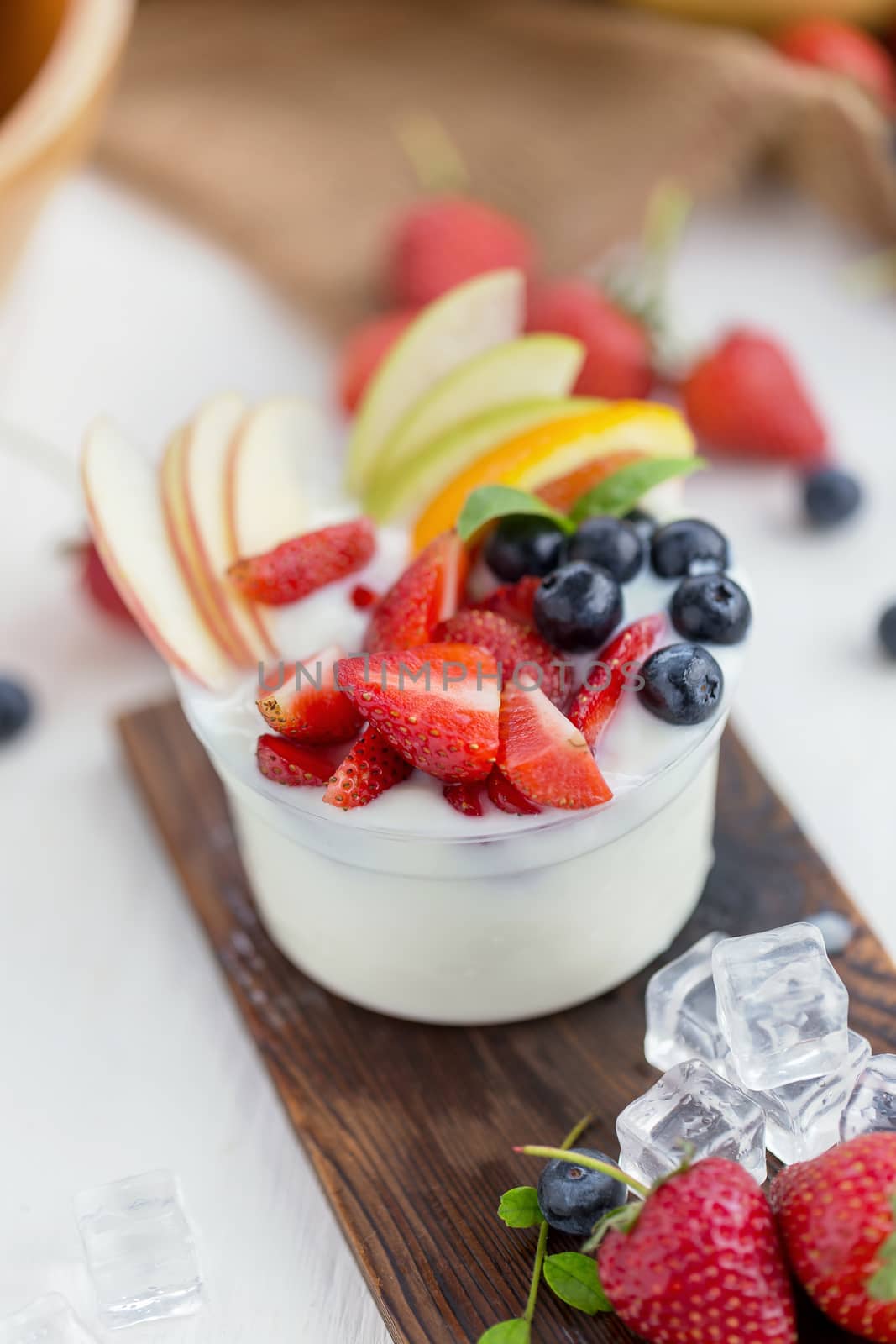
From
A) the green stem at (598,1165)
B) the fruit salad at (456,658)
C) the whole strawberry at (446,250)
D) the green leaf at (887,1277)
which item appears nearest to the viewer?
the green leaf at (887,1277)

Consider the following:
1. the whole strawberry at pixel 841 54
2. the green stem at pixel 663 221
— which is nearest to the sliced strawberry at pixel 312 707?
the green stem at pixel 663 221

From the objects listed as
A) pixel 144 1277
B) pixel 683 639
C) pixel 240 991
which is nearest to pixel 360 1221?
pixel 144 1277

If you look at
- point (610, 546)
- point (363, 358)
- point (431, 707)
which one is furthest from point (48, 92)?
point (431, 707)

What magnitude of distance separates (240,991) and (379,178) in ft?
6.60

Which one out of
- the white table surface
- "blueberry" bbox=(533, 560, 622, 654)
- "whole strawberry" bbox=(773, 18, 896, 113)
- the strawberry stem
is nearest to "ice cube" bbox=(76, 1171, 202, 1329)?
the white table surface

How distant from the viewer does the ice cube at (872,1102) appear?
1.79m

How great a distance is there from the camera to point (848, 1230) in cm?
155

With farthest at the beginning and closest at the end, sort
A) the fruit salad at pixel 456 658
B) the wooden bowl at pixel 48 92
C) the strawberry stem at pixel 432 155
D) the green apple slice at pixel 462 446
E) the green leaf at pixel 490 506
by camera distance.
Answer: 1. the strawberry stem at pixel 432 155
2. the wooden bowl at pixel 48 92
3. the green apple slice at pixel 462 446
4. the green leaf at pixel 490 506
5. the fruit salad at pixel 456 658

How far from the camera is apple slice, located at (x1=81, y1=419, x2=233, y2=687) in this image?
1972 millimetres

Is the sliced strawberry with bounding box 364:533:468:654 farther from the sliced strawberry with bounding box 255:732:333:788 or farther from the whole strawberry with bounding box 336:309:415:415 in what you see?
the whole strawberry with bounding box 336:309:415:415

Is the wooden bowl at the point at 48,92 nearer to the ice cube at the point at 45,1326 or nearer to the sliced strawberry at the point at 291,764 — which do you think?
the sliced strawberry at the point at 291,764

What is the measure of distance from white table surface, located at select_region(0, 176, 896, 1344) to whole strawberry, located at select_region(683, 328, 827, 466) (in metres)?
0.07

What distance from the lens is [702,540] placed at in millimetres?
1984

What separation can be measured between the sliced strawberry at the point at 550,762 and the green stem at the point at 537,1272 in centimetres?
51
